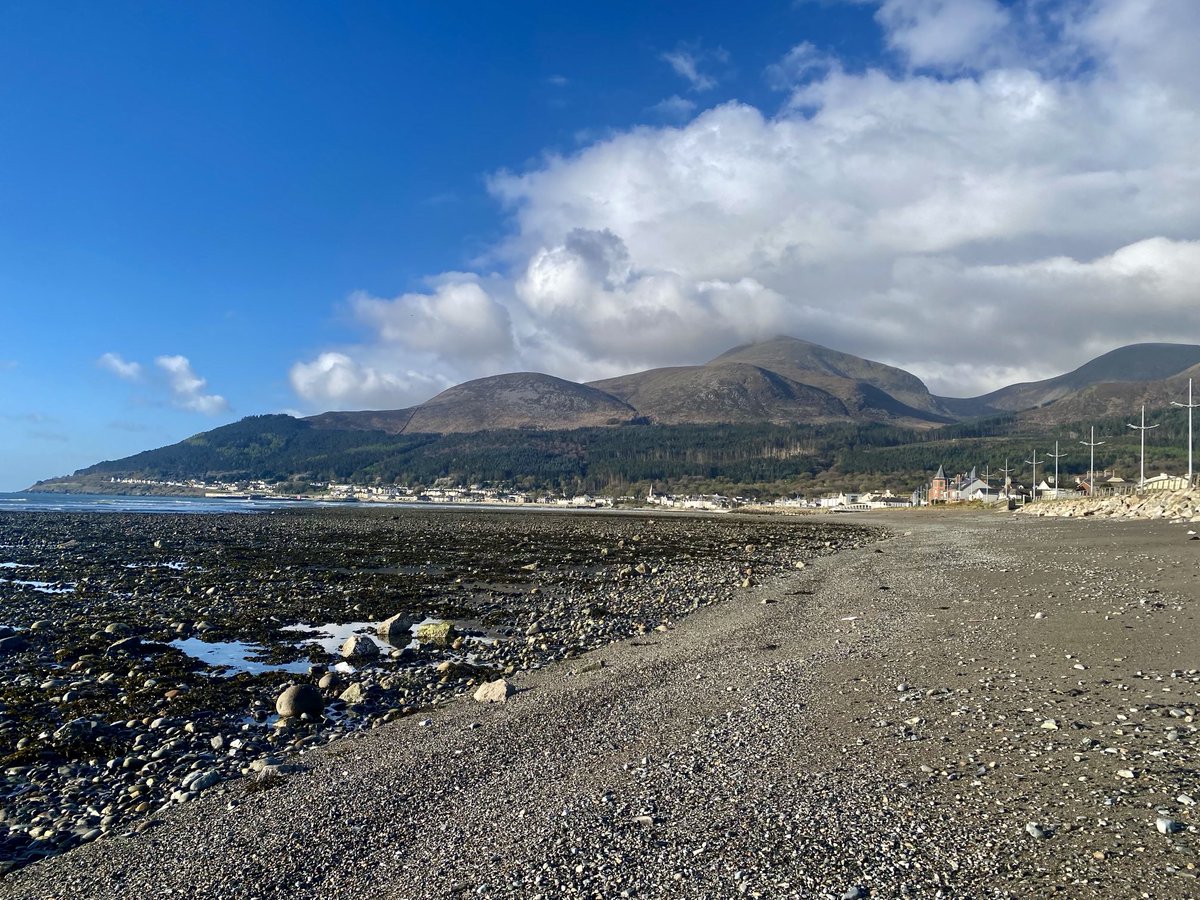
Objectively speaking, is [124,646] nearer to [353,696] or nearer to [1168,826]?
[353,696]

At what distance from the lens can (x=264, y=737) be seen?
10.8m

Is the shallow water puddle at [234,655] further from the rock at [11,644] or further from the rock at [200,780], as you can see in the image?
the rock at [200,780]

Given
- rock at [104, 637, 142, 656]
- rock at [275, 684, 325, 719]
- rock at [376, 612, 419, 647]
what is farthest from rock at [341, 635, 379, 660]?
rock at [104, 637, 142, 656]

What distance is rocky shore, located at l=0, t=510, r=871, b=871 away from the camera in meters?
9.45

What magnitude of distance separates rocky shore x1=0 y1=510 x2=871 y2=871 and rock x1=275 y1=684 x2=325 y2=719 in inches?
1.1

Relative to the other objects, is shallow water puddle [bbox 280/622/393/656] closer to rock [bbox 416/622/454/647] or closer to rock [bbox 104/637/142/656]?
rock [bbox 416/622/454/647]

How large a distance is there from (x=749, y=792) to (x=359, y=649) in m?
11.3

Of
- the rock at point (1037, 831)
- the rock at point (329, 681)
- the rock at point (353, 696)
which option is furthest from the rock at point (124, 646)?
the rock at point (1037, 831)

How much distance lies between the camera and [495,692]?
1261cm

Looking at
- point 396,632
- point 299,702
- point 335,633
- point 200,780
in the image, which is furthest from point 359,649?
point 200,780

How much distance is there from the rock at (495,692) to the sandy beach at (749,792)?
300 mm

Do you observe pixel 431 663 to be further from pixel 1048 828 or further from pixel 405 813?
pixel 1048 828

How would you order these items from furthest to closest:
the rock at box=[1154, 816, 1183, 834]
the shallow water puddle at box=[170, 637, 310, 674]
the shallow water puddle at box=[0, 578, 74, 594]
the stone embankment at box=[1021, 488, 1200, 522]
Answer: the stone embankment at box=[1021, 488, 1200, 522]
the shallow water puddle at box=[0, 578, 74, 594]
the shallow water puddle at box=[170, 637, 310, 674]
the rock at box=[1154, 816, 1183, 834]

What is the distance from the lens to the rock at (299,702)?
1200cm
